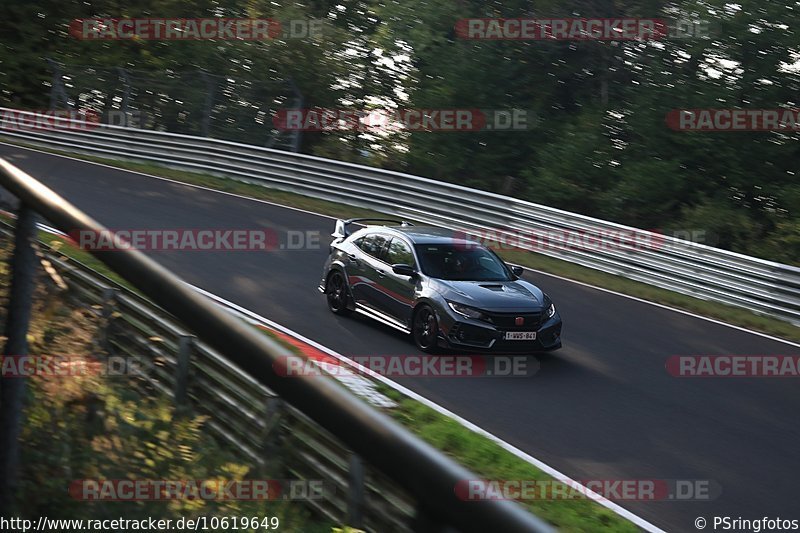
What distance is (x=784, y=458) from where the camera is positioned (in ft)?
33.8

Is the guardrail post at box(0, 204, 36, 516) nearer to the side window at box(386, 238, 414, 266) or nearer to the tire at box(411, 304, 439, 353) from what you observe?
the tire at box(411, 304, 439, 353)

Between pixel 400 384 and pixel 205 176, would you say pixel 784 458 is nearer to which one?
pixel 400 384

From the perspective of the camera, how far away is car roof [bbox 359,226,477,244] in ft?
48.5

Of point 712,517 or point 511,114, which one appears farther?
point 511,114

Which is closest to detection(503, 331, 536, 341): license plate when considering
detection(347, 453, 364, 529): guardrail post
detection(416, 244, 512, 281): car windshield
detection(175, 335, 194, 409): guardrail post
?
detection(416, 244, 512, 281): car windshield

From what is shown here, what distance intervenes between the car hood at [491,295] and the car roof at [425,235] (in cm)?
109

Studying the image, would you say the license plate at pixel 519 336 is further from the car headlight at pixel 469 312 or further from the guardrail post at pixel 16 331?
the guardrail post at pixel 16 331

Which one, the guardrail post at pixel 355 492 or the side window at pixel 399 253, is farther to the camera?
the side window at pixel 399 253

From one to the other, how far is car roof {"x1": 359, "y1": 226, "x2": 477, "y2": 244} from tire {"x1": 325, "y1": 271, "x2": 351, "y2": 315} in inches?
37.5

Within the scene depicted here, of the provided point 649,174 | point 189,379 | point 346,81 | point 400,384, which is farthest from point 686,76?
point 189,379

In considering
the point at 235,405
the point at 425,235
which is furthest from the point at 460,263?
the point at 235,405

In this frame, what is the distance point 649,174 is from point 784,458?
19.1 m

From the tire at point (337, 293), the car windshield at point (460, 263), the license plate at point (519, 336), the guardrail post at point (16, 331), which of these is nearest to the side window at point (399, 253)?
the car windshield at point (460, 263)

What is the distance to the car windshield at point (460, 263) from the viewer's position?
559 inches
